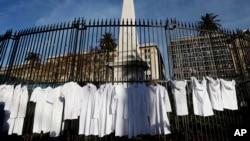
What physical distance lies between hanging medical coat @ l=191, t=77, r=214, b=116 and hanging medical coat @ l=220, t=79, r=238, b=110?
0.77m

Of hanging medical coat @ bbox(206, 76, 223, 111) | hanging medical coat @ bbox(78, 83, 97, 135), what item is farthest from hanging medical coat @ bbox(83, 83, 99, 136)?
hanging medical coat @ bbox(206, 76, 223, 111)

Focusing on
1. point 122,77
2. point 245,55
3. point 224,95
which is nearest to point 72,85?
point 122,77

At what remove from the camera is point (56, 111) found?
4.80 meters

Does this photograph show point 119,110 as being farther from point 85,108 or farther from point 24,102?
point 24,102

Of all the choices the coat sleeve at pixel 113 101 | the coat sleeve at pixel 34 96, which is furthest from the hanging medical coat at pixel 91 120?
the coat sleeve at pixel 34 96

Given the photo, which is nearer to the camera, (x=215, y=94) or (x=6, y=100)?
(x=215, y=94)

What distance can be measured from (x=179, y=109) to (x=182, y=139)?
1149mm

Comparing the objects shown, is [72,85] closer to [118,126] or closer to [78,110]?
[78,110]

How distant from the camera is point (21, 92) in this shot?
17.7 feet

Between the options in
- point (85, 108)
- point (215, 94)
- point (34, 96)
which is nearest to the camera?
point (85, 108)

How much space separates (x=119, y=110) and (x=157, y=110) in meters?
1.09

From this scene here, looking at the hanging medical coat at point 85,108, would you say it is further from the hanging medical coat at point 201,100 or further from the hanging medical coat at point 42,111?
the hanging medical coat at point 201,100

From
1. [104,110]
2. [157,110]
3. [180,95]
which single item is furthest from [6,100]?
[180,95]

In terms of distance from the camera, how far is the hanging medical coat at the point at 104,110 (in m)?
4.39
